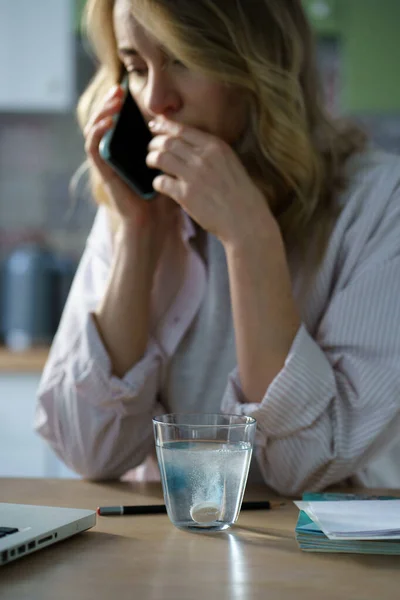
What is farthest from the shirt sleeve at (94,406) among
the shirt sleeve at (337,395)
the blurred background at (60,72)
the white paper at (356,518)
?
the blurred background at (60,72)

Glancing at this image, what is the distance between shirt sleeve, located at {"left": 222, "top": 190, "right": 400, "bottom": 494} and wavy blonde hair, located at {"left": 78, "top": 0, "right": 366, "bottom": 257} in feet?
0.50

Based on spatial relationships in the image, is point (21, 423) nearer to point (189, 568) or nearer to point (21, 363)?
point (21, 363)

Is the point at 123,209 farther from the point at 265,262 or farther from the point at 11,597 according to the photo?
the point at 11,597

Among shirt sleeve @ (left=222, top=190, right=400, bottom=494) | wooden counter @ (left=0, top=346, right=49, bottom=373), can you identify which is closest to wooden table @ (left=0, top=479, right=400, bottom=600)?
shirt sleeve @ (left=222, top=190, right=400, bottom=494)

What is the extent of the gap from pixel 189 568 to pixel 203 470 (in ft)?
0.38

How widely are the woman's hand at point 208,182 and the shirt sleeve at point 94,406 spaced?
0.23 metres

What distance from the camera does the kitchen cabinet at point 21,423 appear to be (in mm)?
2627

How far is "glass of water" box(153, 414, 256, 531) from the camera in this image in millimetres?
787

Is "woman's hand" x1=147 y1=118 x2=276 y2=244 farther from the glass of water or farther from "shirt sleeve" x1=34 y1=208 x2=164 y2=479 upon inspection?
the glass of water

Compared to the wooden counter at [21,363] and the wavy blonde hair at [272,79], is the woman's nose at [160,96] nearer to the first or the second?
the wavy blonde hair at [272,79]

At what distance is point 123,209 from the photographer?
1.34 m

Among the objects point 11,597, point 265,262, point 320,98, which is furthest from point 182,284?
point 11,597

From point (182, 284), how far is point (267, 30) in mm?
411

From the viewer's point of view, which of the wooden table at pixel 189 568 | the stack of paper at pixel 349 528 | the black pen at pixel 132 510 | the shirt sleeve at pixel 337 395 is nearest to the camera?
the wooden table at pixel 189 568
